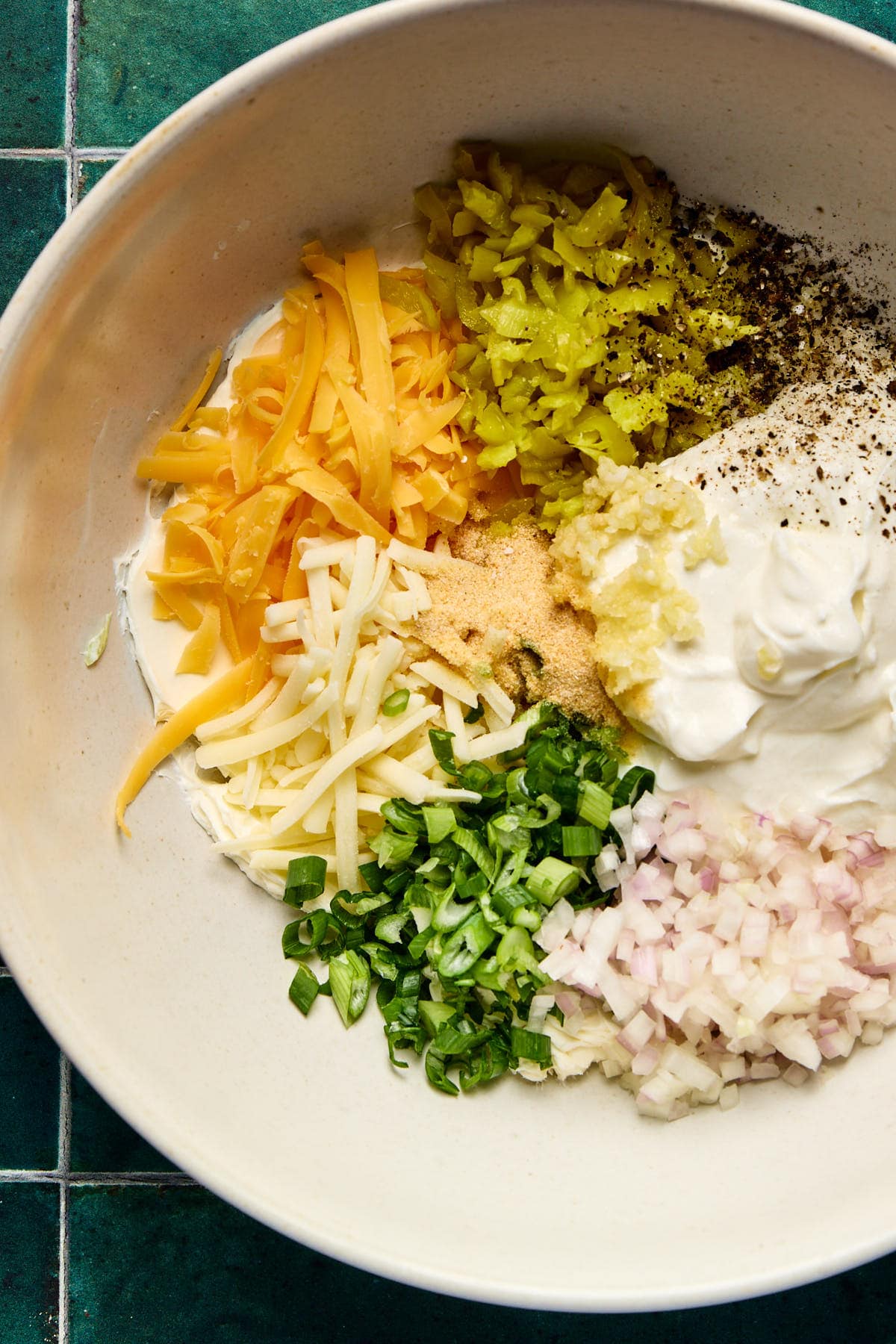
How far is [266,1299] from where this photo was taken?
184cm

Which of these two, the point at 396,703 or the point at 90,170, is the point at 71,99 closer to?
the point at 90,170

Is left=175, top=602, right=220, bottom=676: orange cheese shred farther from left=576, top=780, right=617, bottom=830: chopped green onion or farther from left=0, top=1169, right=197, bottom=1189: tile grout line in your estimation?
left=0, top=1169, right=197, bottom=1189: tile grout line

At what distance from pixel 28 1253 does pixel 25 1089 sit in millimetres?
290

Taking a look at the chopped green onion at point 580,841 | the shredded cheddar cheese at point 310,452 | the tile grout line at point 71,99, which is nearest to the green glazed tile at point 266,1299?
the chopped green onion at point 580,841

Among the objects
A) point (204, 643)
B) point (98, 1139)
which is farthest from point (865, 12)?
point (98, 1139)

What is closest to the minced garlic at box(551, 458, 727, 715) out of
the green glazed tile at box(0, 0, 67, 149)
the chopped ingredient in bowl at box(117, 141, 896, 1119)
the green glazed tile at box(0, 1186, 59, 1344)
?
the chopped ingredient in bowl at box(117, 141, 896, 1119)

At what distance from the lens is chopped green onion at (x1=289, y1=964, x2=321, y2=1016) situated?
1704mm

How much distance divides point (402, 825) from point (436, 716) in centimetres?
19

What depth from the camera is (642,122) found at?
5.32 ft

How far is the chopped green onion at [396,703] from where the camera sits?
169 cm

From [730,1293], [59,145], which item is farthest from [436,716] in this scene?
[59,145]

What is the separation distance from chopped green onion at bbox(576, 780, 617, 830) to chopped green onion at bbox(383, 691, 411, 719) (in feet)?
1.01

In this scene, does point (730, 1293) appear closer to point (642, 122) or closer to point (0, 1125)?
point (0, 1125)

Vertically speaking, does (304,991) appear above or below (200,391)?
below
